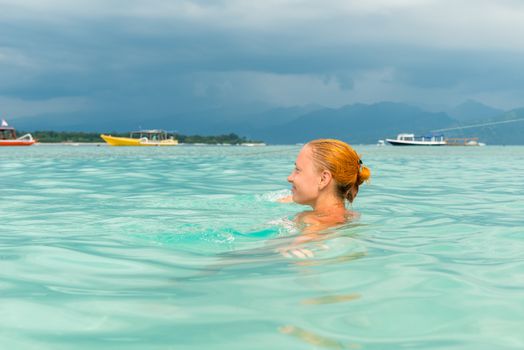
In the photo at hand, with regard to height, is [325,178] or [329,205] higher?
[325,178]

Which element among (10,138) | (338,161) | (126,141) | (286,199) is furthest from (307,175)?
(126,141)

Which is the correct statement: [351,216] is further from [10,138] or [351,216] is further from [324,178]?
[10,138]

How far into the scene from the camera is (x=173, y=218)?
7020 millimetres

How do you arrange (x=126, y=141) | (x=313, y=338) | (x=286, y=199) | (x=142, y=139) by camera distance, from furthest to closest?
(x=142, y=139)
(x=126, y=141)
(x=286, y=199)
(x=313, y=338)

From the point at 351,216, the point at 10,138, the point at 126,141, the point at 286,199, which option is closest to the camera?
the point at 351,216

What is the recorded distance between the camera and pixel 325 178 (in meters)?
5.18

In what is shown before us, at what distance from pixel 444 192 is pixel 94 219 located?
6.47 meters

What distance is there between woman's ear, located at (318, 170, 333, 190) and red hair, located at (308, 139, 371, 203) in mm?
30

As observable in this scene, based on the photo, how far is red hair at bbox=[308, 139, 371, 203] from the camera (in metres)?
5.13

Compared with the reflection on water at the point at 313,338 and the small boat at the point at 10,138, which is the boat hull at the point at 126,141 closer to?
the small boat at the point at 10,138

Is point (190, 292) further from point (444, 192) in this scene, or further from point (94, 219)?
point (444, 192)

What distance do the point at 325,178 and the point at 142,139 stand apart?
96125mm

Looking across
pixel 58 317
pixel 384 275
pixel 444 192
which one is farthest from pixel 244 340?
pixel 444 192

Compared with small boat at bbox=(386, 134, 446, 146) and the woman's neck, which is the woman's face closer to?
the woman's neck
